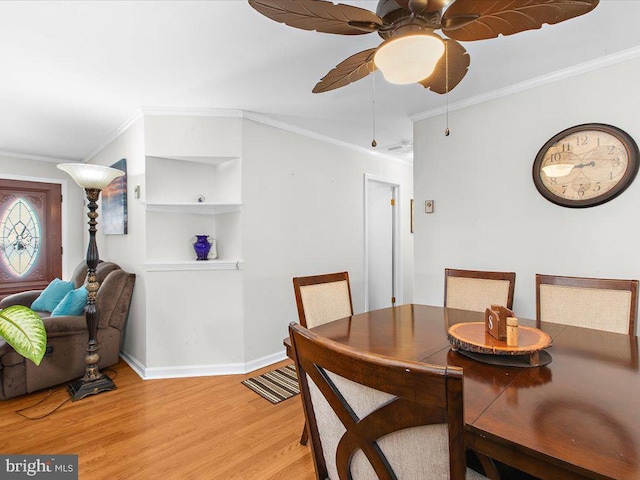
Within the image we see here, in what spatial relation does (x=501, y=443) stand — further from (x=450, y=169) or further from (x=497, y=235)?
(x=450, y=169)

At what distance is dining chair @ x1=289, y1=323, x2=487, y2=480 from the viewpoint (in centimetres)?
54

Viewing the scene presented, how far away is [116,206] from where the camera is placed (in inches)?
132

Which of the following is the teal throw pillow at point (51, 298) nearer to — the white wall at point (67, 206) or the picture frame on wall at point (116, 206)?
the picture frame on wall at point (116, 206)

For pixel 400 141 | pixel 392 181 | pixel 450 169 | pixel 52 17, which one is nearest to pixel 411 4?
pixel 52 17

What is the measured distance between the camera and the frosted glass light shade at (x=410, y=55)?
3.56 feet

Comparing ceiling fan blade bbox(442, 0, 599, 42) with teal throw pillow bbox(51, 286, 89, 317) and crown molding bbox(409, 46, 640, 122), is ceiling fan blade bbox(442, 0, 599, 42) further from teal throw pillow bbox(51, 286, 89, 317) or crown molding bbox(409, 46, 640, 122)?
teal throw pillow bbox(51, 286, 89, 317)

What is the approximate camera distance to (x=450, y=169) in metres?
2.83

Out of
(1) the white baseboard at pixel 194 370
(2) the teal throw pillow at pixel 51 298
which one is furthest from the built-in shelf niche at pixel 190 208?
(2) the teal throw pillow at pixel 51 298

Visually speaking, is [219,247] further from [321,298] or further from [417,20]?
[417,20]

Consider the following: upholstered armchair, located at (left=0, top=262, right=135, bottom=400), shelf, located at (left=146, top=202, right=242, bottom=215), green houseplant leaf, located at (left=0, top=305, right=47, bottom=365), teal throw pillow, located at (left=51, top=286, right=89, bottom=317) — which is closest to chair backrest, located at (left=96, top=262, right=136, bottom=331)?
upholstered armchair, located at (left=0, top=262, right=135, bottom=400)

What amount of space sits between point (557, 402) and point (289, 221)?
264cm

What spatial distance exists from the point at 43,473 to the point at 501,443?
2103 millimetres

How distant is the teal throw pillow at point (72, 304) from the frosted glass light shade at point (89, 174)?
3.05 ft

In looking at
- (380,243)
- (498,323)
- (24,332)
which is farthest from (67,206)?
(498,323)
